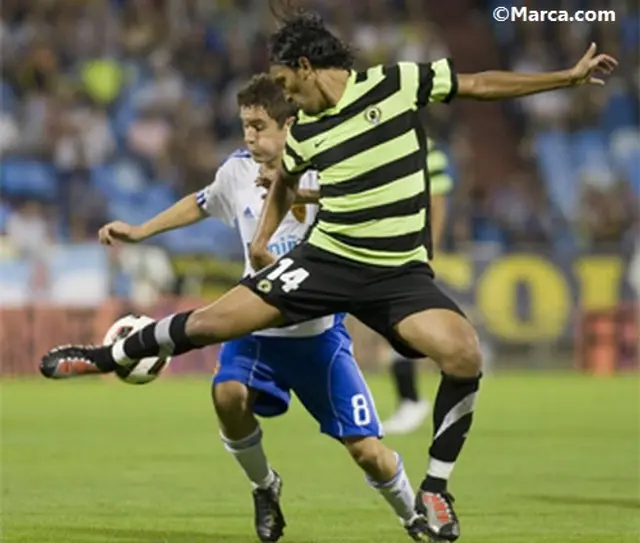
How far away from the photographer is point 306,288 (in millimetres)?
7691

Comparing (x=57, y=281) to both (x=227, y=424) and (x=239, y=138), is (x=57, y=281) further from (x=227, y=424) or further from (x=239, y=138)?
(x=227, y=424)

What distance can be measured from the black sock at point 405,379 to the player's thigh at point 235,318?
26.5 ft

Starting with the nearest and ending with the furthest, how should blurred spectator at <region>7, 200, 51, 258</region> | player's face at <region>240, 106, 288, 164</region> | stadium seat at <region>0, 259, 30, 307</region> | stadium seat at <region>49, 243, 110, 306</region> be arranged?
player's face at <region>240, 106, 288, 164</region>, stadium seat at <region>0, 259, 30, 307</region>, stadium seat at <region>49, 243, 110, 306</region>, blurred spectator at <region>7, 200, 51, 258</region>

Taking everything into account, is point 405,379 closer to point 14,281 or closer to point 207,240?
point 14,281

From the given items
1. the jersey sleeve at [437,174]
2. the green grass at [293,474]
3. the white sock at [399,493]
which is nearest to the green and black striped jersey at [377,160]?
the white sock at [399,493]

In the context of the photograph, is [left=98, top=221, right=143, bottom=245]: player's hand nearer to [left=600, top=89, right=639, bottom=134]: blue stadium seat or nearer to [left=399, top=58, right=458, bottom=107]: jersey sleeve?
[left=399, top=58, right=458, bottom=107]: jersey sleeve

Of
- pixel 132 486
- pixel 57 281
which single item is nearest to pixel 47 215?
pixel 57 281

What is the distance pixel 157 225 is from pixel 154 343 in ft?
4.08

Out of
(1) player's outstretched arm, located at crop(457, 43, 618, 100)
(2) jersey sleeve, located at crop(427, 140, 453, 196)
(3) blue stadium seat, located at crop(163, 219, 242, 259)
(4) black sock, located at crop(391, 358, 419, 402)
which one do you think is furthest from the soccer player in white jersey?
(3) blue stadium seat, located at crop(163, 219, 242, 259)

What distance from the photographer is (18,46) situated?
26.4m

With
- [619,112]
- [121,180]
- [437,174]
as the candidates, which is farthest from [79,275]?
[619,112]

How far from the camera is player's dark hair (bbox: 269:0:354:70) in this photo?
25.4 feet

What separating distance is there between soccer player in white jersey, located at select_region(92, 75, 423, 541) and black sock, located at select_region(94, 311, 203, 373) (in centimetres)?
74

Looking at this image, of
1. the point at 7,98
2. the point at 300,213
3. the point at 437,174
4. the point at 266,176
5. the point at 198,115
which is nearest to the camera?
the point at 266,176
